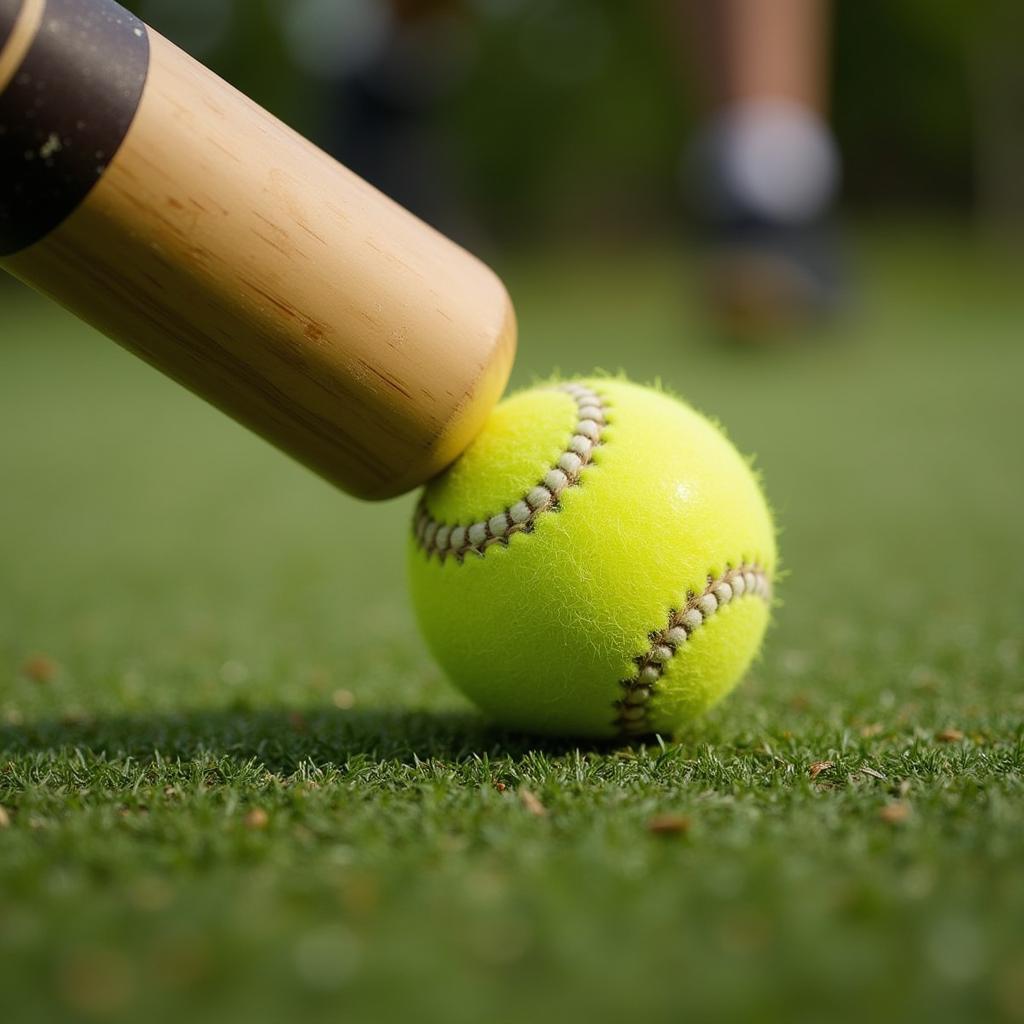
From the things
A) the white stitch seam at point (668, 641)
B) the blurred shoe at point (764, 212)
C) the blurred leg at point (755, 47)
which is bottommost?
the white stitch seam at point (668, 641)

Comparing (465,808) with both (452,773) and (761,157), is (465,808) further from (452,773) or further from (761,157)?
(761,157)

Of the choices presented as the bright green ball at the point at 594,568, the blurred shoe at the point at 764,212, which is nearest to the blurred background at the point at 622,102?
the blurred shoe at the point at 764,212

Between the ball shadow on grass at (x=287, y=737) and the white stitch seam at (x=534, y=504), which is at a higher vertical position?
the white stitch seam at (x=534, y=504)

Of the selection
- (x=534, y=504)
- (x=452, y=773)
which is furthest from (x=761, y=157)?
(x=452, y=773)

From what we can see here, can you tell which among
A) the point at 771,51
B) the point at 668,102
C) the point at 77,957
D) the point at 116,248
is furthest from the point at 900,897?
the point at 668,102

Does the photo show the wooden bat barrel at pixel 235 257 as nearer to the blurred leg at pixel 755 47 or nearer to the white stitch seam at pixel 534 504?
the white stitch seam at pixel 534 504

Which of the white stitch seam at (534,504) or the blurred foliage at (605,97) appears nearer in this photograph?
the white stitch seam at (534,504)
